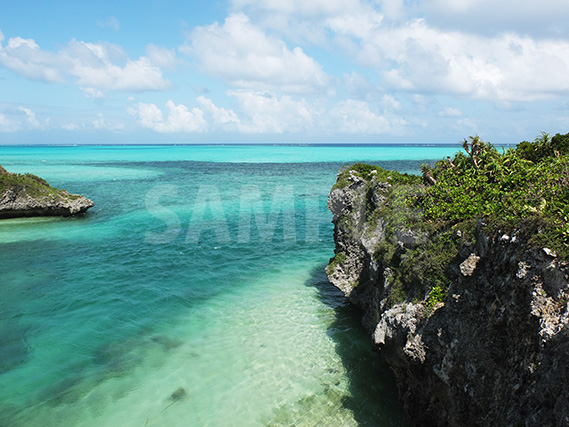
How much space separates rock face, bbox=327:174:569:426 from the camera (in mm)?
6438

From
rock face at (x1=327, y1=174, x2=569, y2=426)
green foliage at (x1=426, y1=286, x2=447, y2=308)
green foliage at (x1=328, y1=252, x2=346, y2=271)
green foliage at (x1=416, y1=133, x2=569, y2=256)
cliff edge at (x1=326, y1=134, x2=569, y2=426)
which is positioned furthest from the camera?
green foliage at (x1=328, y1=252, x2=346, y2=271)

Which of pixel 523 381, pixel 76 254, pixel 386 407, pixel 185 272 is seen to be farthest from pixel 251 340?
pixel 76 254

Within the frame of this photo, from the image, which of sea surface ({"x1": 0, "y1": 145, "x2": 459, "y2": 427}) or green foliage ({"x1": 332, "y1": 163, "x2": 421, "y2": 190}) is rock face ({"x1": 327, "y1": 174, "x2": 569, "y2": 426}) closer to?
sea surface ({"x1": 0, "y1": 145, "x2": 459, "y2": 427})

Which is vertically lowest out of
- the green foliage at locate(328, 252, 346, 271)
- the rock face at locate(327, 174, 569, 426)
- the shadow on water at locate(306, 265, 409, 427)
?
the shadow on water at locate(306, 265, 409, 427)

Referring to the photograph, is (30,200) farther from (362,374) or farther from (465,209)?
(465,209)

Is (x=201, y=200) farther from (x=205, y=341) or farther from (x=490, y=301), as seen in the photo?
(x=490, y=301)

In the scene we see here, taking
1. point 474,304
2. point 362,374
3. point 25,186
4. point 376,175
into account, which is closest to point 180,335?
point 362,374

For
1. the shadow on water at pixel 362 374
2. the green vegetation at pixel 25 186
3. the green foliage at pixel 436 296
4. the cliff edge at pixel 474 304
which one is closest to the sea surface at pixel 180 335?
the shadow on water at pixel 362 374

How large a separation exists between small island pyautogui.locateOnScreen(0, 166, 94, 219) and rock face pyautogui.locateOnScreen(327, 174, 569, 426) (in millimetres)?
33892

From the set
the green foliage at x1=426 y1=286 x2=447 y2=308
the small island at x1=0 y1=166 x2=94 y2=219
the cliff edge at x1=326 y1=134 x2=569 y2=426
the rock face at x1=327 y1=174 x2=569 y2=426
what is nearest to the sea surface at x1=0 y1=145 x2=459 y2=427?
the rock face at x1=327 y1=174 x2=569 y2=426

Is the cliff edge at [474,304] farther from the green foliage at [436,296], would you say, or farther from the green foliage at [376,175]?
the green foliage at [376,175]

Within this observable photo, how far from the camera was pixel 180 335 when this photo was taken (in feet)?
52.4

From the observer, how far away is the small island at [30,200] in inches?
1347

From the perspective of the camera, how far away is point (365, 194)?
59.6ft
